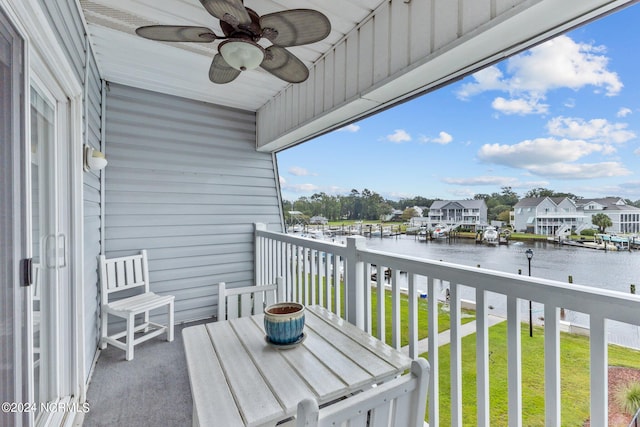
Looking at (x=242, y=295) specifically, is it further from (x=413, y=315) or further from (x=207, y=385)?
(x=413, y=315)

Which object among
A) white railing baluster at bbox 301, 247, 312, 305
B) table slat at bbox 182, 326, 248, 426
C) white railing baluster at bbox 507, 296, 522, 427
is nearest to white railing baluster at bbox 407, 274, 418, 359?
white railing baluster at bbox 507, 296, 522, 427

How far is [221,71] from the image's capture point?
1.99m

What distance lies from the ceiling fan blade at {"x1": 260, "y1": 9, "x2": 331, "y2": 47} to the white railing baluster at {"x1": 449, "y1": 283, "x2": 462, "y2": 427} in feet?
4.76

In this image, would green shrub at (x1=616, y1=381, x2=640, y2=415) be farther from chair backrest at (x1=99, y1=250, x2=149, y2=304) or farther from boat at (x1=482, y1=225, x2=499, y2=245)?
chair backrest at (x1=99, y1=250, x2=149, y2=304)

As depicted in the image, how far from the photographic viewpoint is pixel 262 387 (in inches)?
43.9

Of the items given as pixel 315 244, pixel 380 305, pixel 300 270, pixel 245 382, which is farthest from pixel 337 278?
pixel 245 382

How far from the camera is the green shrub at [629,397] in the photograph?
97 centimetres

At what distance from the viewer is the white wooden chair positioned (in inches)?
107

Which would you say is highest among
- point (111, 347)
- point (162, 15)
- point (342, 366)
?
point (162, 15)

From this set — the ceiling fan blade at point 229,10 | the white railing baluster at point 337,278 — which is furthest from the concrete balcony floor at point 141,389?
the ceiling fan blade at point 229,10

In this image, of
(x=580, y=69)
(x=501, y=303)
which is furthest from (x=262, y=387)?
(x=580, y=69)

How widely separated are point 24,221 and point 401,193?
194cm

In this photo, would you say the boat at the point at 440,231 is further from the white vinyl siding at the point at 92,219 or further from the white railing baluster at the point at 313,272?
the white vinyl siding at the point at 92,219

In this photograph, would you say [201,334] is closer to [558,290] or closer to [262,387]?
[262,387]
